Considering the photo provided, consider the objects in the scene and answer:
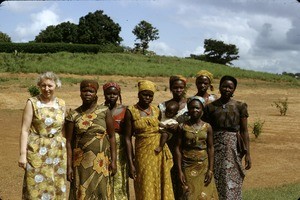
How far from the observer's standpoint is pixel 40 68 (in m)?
26.3

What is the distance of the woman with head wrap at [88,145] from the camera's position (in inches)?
152

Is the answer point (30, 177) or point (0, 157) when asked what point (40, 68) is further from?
point (30, 177)

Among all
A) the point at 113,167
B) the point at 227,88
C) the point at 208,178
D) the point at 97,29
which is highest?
the point at 97,29

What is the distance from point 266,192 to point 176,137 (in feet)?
9.09

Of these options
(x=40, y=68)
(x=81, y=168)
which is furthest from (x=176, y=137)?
(x=40, y=68)

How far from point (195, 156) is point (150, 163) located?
44 centimetres

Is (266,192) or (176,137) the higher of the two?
(176,137)

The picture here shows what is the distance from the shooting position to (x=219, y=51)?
179 feet

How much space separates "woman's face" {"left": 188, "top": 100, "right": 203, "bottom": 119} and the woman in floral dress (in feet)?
3.95

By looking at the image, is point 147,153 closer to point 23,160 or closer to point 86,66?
point 23,160

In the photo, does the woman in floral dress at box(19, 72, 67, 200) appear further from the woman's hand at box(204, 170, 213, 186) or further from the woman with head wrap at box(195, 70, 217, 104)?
the woman with head wrap at box(195, 70, 217, 104)

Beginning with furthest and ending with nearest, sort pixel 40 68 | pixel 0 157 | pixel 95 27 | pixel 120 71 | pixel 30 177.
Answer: pixel 95 27 < pixel 120 71 < pixel 40 68 < pixel 0 157 < pixel 30 177

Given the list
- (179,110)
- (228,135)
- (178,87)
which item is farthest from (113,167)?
(228,135)

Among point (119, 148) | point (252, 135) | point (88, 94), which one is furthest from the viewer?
point (252, 135)
